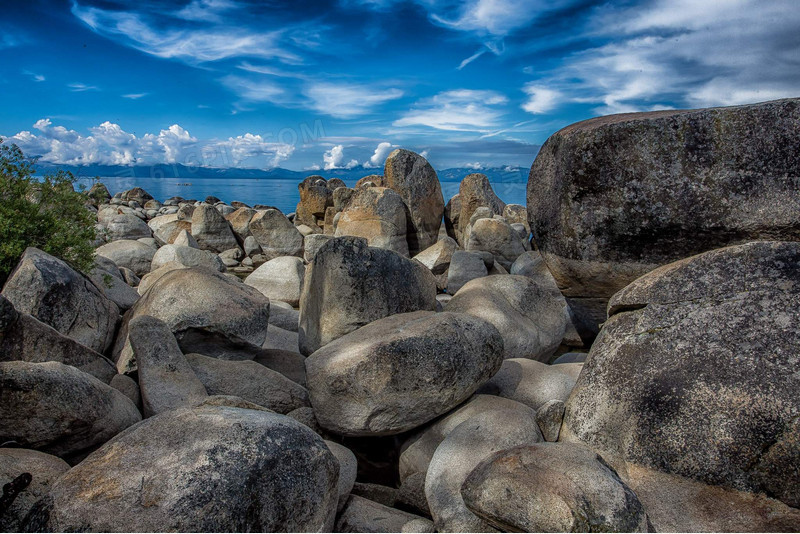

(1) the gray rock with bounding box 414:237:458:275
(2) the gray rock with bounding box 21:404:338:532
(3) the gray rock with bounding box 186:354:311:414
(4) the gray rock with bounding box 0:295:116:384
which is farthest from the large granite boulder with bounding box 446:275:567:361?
(1) the gray rock with bounding box 414:237:458:275

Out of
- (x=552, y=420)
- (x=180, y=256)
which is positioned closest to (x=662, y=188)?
(x=552, y=420)

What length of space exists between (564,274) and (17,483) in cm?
480

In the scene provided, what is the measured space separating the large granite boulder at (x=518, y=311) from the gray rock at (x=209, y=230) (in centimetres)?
1486

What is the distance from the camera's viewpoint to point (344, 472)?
4.41 meters

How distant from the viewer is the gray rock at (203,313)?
596 centimetres

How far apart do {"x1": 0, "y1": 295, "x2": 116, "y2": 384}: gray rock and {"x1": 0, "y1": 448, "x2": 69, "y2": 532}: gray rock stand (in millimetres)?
1443

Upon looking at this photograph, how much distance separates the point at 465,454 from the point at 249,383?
2386 mm

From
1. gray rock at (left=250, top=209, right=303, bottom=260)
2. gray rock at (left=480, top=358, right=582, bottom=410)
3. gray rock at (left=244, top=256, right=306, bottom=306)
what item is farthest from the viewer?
gray rock at (left=250, top=209, right=303, bottom=260)

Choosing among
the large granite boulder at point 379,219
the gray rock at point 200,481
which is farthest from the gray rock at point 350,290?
the large granite boulder at point 379,219

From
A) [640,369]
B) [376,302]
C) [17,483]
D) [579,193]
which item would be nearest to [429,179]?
[376,302]

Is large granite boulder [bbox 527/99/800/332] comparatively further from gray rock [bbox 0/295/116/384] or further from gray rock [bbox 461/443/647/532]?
gray rock [bbox 0/295/116/384]

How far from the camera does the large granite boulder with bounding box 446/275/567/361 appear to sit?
7383 mm

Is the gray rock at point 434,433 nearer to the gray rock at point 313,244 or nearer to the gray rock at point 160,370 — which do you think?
the gray rock at point 160,370

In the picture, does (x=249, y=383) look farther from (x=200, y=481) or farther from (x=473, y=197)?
(x=473, y=197)
